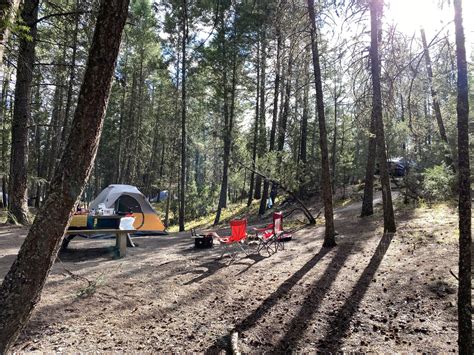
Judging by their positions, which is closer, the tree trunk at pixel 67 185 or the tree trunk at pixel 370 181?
the tree trunk at pixel 67 185

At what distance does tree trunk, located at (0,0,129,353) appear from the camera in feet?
8.63

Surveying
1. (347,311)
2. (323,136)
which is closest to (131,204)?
(323,136)

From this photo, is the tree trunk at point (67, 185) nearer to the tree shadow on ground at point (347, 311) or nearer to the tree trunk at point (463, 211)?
the tree shadow on ground at point (347, 311)

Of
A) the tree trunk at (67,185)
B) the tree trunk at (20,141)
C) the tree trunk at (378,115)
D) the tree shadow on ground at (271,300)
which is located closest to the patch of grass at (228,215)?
the tree trunk at (20,141)

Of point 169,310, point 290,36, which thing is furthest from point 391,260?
point 290,36

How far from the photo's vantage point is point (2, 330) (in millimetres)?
2547

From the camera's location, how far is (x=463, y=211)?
340cm

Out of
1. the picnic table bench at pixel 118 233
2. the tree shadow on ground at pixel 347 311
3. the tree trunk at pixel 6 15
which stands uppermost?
the tree trunk at pixel 6 15

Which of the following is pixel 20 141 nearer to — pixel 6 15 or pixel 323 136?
pixel 6 15

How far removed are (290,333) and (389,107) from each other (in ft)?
20.9

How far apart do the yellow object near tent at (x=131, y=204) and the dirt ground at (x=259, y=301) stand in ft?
12.7

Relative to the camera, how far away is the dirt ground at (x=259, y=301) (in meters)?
3.60

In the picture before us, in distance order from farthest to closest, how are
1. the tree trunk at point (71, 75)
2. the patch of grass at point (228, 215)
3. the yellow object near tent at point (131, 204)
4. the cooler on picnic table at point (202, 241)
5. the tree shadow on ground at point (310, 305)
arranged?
the patch of grass at point (228, 215) → the yellow object near tent at point (131, 204) → the cooler on picnic table at point (202, 241) → the tree trunk at point (71, 75) → the tree shadow on ground at point (310, 305)

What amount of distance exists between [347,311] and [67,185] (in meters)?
3.78
